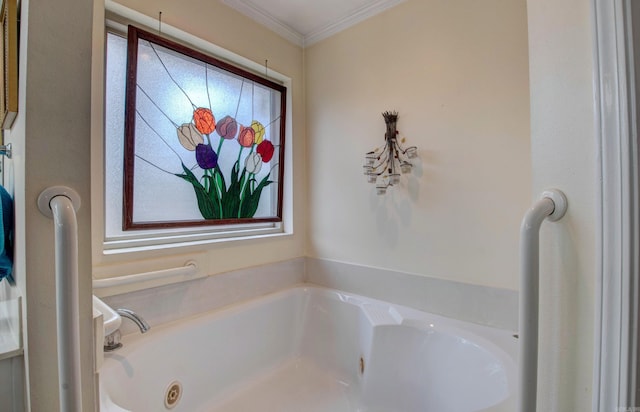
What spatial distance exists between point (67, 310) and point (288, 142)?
1.74m

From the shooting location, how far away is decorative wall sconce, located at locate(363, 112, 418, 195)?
62.7 inches

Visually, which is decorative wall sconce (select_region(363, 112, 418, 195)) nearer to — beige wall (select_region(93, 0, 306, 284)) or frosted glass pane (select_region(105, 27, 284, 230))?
beige wall (select_region(93, 0, 306, 284))

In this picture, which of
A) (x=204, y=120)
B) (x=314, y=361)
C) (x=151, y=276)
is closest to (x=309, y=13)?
(x=204, y=120)

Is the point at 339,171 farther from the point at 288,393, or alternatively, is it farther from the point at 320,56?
the point at 288,393

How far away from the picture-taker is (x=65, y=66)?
0.51 m

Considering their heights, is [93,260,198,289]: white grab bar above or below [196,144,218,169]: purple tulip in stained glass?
below

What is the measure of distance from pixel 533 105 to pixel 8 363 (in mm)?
1096

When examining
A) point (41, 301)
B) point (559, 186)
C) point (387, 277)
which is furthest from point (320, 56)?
point (41, 301)

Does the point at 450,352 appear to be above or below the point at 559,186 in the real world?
below

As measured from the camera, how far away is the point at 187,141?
5.06ft

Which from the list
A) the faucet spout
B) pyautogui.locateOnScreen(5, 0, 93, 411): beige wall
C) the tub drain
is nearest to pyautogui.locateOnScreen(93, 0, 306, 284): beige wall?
the faucet spout

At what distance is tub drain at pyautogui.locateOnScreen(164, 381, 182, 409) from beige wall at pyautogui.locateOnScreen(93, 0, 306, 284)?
0.51 meters

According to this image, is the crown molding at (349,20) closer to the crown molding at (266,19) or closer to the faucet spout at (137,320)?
the crown molding at (266,19)

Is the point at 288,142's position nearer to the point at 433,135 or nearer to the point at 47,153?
the point at 433,135
